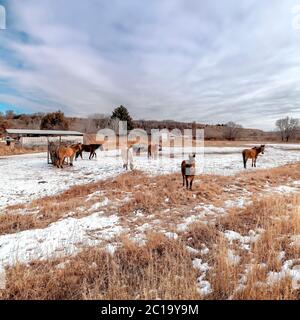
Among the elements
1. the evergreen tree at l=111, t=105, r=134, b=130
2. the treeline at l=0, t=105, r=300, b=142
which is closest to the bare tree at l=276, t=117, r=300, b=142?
the treeline at l=0, t=105, r=300, b=142

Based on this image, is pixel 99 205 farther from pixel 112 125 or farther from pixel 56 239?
pixel 112 125

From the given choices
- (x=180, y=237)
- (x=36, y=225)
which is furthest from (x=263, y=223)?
(x=36, y=225)

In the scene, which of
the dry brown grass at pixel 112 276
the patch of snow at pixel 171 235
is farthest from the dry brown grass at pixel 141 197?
the dry brown grass at pixel 112 276

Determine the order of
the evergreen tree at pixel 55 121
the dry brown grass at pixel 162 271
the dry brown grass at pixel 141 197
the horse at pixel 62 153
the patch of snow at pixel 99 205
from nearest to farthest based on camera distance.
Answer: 1. the dry brown grass at pixel 162 271
2. the dry brown grass at pixel 141 197
3. the patch of snow at pixel 99 205
4. the horse at pixel 62 153
5. the evergreen tree at pixel 55 121

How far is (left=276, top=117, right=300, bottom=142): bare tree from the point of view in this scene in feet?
277

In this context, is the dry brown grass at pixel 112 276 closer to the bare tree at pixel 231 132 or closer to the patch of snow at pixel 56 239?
the patch of snow at pixel 56 239

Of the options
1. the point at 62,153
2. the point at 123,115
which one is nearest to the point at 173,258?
the point at 62,153

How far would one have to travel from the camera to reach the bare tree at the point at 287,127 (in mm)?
84375

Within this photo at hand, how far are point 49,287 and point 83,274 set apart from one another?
0.54 meters

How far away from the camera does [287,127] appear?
86188 mm

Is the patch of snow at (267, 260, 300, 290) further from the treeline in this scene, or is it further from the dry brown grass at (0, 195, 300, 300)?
the treeline
